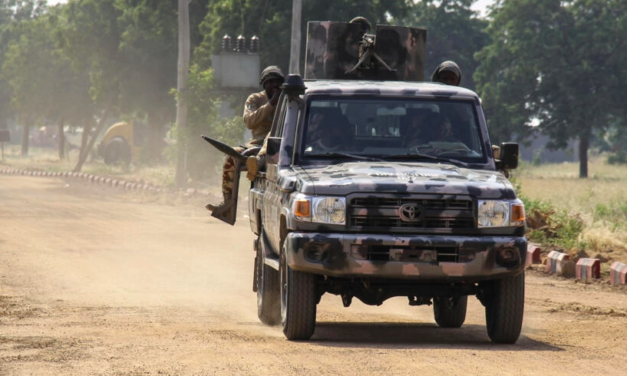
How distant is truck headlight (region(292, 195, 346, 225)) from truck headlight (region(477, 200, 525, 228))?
3.49 ft

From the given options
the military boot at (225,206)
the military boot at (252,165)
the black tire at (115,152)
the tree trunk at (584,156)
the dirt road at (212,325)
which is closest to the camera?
the dirt road at (212,325)

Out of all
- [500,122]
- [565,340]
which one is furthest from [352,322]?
[500,122]

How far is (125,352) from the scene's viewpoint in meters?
7.97

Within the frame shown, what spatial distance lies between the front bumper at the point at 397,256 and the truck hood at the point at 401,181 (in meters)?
0.35

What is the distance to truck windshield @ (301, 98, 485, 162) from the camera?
9398mm

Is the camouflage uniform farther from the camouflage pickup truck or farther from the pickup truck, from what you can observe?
the pickup truck

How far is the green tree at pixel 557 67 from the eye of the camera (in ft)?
191

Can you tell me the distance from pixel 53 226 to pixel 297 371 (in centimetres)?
1635

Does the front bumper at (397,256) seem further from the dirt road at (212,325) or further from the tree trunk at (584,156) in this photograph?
the tree trunk at (584,156)

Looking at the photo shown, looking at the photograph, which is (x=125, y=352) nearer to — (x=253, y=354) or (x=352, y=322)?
(x=253, y=354)

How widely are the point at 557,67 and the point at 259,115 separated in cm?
5071

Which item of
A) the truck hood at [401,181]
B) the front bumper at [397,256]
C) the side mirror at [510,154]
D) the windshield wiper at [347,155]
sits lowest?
the front bumper at [397,256]

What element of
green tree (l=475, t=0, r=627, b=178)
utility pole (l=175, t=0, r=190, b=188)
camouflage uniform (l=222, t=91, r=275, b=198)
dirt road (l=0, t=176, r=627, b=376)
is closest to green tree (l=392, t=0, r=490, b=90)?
green tree (l=475, t=0, r=627, b=178)

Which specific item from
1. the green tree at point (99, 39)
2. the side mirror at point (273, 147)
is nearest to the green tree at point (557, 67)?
the green tree at point (99, 39)
